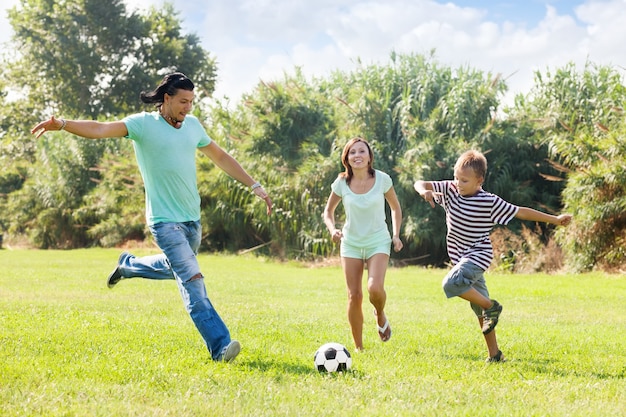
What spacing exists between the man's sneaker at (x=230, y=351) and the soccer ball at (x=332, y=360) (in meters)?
0.65

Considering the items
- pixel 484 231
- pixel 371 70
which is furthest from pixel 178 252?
pixel 371 70

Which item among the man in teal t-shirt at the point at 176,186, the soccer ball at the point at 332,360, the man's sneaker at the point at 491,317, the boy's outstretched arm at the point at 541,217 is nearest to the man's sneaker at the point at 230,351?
the man in teal t-shirt at the point at 176,186

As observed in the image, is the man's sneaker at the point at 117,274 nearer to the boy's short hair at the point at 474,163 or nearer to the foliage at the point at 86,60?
the boy's short hair at the point at 474,163

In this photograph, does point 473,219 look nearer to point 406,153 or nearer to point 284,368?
point 284,368

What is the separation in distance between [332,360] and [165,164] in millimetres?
2060

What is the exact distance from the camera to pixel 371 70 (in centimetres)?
2161

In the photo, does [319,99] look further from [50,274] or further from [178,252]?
[178,252]

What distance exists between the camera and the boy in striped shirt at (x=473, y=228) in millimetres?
6609

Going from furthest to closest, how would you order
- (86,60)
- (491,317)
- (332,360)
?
(86,60), (491,317), (332,360)

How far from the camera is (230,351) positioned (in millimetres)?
6051

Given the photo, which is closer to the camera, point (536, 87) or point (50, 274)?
point (50, 274)

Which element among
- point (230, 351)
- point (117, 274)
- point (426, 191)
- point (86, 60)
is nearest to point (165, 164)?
point (230, 351)

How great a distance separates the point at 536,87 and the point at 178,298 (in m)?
13.3

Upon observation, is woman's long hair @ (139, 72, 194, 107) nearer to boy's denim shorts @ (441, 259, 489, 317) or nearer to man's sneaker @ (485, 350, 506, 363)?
boy's denim shorts @ (441, 259, 489, 317)
